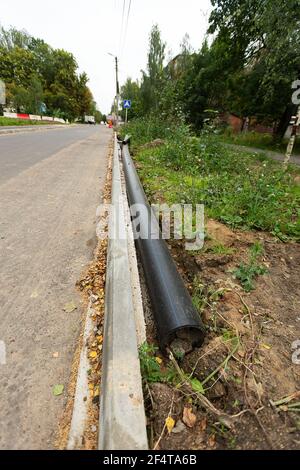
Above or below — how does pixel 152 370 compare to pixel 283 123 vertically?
below

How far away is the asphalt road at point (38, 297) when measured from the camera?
113 cm

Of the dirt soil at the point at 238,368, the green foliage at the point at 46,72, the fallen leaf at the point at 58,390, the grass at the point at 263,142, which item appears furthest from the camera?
the green foliage at the point at 46,72

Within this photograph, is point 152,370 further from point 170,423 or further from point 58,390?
point 58,390

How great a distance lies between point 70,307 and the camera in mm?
1775

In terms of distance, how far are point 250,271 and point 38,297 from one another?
1.77 m

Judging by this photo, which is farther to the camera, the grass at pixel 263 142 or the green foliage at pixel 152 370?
the grass at pixel 263 142

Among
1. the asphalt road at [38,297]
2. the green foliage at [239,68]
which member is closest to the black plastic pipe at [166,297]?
the asphalt road at [38,297]

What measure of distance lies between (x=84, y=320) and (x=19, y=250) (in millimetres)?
1202

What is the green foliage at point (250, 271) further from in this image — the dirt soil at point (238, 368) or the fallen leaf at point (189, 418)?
the fallen leaf at point (189, 418)

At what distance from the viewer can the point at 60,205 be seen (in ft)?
11.9

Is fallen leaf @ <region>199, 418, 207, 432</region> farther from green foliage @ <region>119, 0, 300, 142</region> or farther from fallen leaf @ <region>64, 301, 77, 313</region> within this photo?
green foliage @ <region>119, 0, 300, 142</region>

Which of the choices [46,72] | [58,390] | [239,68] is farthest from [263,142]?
[46,72]

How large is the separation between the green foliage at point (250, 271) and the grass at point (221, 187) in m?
0.70

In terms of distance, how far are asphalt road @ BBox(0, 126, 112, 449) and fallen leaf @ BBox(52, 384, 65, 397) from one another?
0.06 feet
